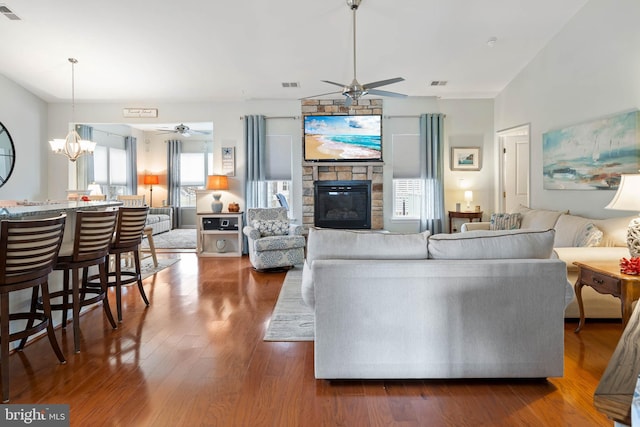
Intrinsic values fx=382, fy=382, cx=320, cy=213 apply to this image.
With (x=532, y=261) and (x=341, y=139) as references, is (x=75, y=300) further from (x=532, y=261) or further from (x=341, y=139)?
(x=341, y=139)

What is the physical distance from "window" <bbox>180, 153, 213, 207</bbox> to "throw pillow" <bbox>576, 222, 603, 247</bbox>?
9332 mm

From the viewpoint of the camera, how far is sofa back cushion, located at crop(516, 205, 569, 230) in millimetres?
4684

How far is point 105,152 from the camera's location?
9.55m

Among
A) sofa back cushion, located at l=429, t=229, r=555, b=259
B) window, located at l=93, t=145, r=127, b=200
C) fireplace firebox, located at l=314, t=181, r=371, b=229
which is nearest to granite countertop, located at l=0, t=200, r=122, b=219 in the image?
sofa back cushion, located at l=429, t=229, r=555, b=259

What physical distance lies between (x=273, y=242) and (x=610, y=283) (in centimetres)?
376

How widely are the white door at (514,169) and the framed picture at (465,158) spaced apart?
442 mm

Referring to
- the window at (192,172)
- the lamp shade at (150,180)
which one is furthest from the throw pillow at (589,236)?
the lamp shade at (150,180)

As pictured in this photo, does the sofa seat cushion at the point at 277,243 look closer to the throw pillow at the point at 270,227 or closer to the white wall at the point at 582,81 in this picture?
the throw pillow at the point at 270,227

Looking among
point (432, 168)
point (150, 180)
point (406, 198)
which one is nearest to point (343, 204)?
point (406, 198)

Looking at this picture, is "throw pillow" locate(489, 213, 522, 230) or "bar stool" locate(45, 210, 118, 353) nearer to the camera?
"bar stool" locate(45, 210, 118, 353)

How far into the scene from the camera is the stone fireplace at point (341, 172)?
6.83m

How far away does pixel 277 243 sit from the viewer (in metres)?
5.31

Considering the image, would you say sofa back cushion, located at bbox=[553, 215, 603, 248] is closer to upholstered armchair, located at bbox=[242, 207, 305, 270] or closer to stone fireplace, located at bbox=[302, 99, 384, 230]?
stone fireplace, located at bbox=[302, 99, 384, 230]

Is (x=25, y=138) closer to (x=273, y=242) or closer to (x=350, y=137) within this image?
(x=273, y=242)
